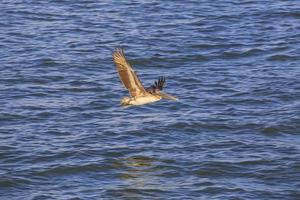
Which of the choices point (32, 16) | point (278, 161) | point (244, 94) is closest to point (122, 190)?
point (278, 161)

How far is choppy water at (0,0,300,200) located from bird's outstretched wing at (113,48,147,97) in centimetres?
224

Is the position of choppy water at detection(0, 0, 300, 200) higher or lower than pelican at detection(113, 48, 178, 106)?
lower

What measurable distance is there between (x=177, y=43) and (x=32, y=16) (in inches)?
244

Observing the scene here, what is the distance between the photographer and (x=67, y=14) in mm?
38156

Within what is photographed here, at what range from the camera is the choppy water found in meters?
24.0

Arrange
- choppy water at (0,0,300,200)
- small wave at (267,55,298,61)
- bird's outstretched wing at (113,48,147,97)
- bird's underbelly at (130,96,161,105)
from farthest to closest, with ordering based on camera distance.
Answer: small wave at (267,55,298,61)
choppy water at (0,0,300,200)
bird's underbelly at (130,96,161,105)
bird's outstretched wing at (113,48,147,97)

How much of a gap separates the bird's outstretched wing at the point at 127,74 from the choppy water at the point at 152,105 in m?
2.24

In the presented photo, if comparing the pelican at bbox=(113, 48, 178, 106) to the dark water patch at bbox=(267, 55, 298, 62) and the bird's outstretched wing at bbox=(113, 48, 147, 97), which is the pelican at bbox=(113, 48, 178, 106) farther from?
the dark water patch at bbox=(267, 55, 298, 62)

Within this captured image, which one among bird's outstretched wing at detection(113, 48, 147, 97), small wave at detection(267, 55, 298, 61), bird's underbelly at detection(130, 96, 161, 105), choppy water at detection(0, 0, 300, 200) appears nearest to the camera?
bird's outstretched wing at detection(113, 48, 147, 97)

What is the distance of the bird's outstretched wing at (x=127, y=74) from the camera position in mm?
22516

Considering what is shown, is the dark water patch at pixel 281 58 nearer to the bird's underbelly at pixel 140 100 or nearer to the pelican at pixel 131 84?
the pelican at pixel 131 84

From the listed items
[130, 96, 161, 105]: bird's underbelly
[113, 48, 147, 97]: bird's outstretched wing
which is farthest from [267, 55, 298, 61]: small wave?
[113, 48, 147, 97]: bird's outstretched wing

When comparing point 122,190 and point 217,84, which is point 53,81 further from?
point 122,190

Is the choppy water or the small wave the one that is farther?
the small wave
